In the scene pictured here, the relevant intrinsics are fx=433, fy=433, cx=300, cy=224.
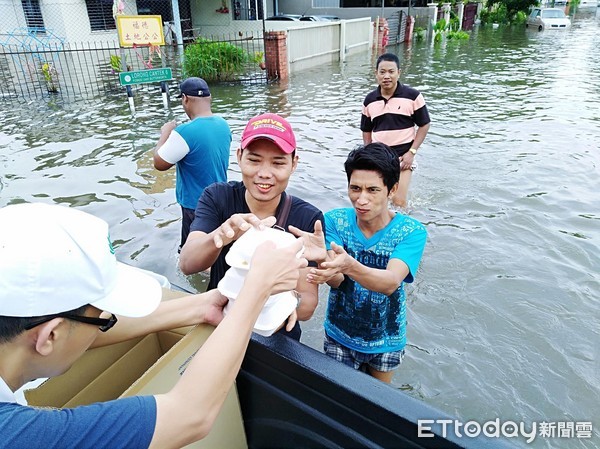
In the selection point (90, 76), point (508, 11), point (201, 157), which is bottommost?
point (90, 76)

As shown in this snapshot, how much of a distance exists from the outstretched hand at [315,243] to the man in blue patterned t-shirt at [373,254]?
36cm

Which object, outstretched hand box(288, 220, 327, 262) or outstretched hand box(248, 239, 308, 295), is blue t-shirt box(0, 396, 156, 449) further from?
outstretched hand box(288, 220, 327, 262)

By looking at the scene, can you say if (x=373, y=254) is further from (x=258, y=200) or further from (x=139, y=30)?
(x=139, y=30)

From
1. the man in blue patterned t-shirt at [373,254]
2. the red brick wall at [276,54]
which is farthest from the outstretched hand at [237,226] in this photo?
the red brick wall at [276,54]

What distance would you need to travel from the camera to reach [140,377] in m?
1.60

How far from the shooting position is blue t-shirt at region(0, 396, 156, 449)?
0.93 meters

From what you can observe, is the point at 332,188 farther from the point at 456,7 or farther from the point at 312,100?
the point at 456,7

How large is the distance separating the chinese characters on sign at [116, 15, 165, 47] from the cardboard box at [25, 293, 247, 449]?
27.8 feet

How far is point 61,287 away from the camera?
3.45 ft

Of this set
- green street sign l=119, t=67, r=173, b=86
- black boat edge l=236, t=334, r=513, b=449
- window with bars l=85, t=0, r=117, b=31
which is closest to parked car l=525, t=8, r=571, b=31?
window with bars l=85, t=0, r=117, b=31

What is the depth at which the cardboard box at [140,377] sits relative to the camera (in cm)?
153

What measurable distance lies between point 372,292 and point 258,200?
0.78 m

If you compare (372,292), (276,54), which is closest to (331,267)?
(372,292)

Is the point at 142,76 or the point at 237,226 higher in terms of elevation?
the point at 237,226
